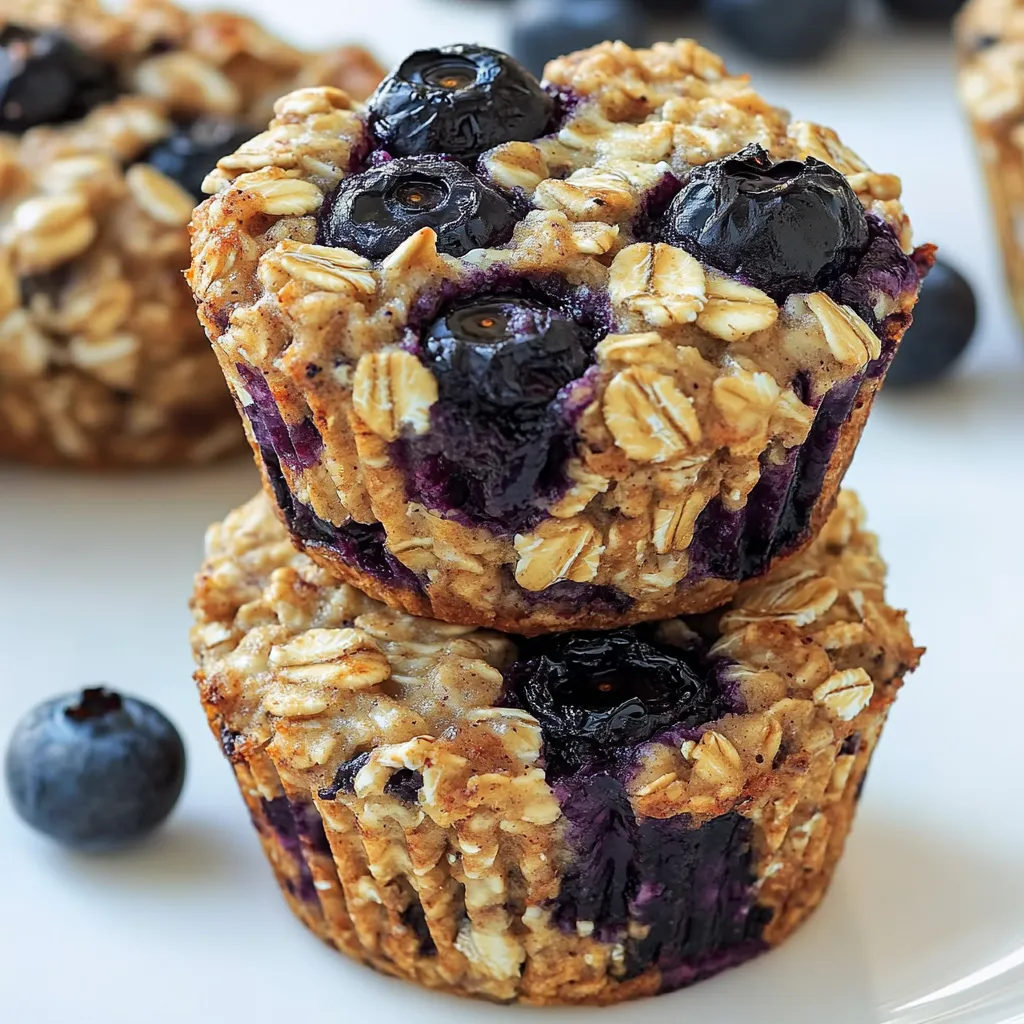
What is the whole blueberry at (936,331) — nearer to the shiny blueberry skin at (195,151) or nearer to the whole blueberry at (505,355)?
the shiny blueberry skin at (195,151)

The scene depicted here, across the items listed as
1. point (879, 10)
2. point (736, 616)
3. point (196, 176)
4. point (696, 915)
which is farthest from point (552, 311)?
point (879, 10)

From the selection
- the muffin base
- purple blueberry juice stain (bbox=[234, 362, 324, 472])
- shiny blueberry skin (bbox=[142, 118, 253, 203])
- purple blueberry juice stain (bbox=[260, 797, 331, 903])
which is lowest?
purple blueberry juice stain (bbox=[260, 797, 331, 903])

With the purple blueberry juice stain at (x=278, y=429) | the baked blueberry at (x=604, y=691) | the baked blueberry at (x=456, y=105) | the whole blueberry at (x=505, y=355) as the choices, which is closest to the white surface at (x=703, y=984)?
the baked blueberry at (x=604, y=691)

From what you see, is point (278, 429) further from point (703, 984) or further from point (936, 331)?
point (936, 331)

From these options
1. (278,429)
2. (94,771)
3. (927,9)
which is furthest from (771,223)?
(927,9)

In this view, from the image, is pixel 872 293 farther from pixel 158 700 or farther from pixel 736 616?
pixel 158 700

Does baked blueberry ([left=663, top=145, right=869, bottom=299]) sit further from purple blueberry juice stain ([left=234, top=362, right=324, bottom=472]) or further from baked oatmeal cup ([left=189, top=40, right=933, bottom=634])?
purple blueberry juice stain ([left=234, top=362, right=324, bottom=472])

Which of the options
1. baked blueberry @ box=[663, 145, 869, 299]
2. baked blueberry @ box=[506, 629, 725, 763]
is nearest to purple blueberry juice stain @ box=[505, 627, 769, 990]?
baked blueberry @ box=[506, 629, 725, 763]
